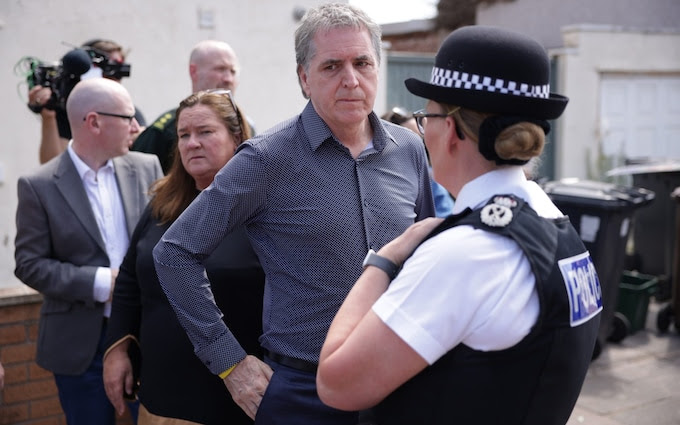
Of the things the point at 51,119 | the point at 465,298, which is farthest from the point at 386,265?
the point at 51,119

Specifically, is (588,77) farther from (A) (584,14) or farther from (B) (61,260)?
(B) (61,260)

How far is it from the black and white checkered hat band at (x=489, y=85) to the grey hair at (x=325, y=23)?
754 mm

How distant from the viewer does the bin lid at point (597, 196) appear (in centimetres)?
585

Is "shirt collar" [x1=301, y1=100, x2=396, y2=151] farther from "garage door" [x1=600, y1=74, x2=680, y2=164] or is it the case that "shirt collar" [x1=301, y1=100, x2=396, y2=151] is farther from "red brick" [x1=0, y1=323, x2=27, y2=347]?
"garage door" [x1=600, y1=74, x2=680, y2=164]

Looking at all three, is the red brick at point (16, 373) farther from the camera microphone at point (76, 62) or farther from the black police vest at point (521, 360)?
the black police vest at point (521, 360)

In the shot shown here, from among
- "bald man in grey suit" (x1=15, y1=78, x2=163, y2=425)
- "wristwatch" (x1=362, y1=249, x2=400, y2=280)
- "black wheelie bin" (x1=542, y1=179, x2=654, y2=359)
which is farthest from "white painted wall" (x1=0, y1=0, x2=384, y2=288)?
"wristwatch" (x1=362, y1=249, x2=400, y2=280)

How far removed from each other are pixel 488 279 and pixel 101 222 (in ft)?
7.65

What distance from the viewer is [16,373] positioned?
3852 millimetres

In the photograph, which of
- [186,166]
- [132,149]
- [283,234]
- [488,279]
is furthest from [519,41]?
[132,149]

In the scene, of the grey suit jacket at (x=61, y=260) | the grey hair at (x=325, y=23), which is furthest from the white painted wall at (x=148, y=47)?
the grey hair at (x=325, y=23)

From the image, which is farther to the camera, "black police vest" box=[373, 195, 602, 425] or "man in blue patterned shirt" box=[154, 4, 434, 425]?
"man in blue patterned shirt" box=[154, 4, 434, 425]

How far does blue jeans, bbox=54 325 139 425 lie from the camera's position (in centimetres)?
320

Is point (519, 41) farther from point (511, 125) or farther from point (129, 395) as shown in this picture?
point (129, 395)

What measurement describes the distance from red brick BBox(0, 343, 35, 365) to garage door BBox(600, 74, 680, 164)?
38.0 feet
